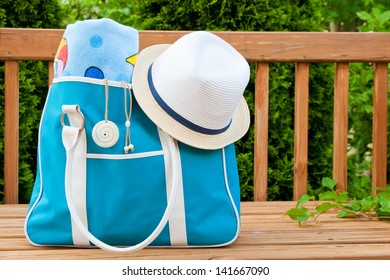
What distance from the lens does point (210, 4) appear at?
2.33 meters

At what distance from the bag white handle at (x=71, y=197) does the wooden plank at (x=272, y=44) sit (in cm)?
72

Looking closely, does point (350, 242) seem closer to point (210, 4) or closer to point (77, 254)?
point (77, 254)

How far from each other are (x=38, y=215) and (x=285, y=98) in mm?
1276

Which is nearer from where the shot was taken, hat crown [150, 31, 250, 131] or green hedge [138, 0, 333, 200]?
hat crown [150, 31, 250, 131]

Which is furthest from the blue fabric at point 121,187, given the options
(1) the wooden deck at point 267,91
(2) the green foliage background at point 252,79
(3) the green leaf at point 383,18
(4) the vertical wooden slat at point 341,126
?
(3) the green leaf at point 383,18

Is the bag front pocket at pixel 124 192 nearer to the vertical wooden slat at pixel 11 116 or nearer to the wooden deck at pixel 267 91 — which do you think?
the wooden deck at pixel 267 91

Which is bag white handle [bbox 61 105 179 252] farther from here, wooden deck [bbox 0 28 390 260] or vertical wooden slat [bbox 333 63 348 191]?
A: vertical wooden slat [bbox 333 63 348 191]

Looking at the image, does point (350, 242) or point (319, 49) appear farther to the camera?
point (319, 49)

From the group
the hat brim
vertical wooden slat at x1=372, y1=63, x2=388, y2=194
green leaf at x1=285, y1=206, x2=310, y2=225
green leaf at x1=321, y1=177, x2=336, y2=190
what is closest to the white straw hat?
the hat brim

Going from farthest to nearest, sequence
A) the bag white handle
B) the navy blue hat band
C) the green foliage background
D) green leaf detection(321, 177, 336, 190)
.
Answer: the green foliage background
green leaf detection(321, 177, 336, 190)
the navy blue hat band
the bag white handle

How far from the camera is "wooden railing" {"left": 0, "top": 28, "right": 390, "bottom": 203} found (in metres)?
1.96

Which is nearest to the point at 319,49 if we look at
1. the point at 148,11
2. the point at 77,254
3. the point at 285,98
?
the point at 285,98

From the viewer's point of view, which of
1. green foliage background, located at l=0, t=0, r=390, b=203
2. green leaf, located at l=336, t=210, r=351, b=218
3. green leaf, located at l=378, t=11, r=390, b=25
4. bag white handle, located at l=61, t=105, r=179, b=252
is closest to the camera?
bag white handle, located at l=61, t=105, r=179, b=252

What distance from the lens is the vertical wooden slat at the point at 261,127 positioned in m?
2.05
